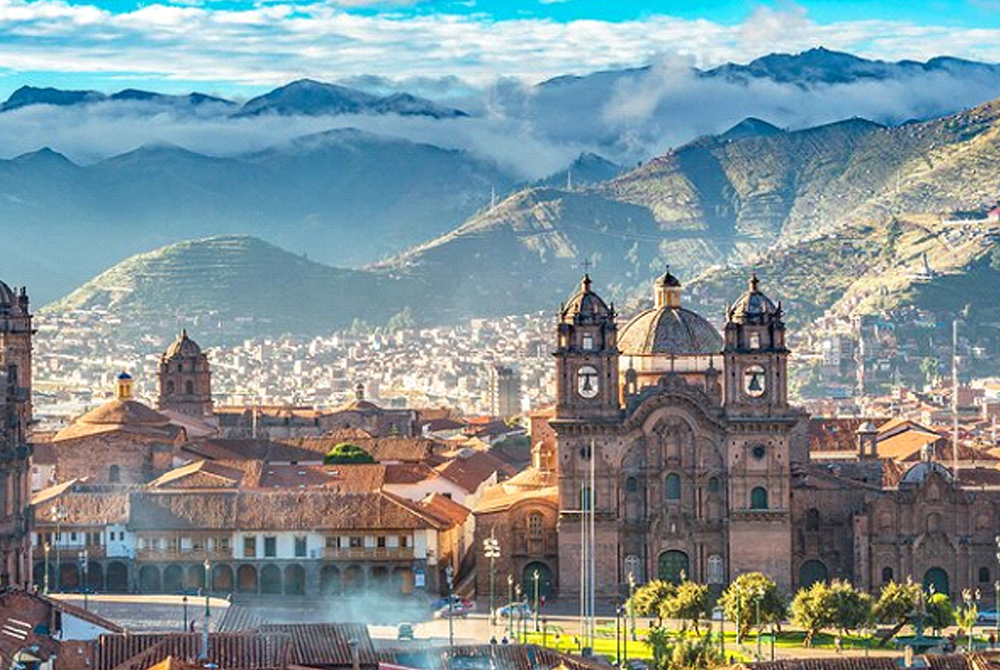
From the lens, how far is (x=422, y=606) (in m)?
109

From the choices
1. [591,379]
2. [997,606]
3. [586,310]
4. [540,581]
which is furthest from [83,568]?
[997,606]

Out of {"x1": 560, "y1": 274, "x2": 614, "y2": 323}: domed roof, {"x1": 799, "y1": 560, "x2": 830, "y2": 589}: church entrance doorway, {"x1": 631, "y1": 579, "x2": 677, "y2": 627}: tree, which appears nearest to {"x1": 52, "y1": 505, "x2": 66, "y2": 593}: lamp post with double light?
{"x1": 560, "y1": 274, "x2": 614, "y2": 323}: domed roof

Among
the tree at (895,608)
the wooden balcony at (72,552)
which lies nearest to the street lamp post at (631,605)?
the tree at (895,608)

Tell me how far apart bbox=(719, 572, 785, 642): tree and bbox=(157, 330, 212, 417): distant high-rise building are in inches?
2948

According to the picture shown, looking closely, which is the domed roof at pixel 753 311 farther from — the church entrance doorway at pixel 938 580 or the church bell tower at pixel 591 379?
the church entrance doorway at pixel 938 580

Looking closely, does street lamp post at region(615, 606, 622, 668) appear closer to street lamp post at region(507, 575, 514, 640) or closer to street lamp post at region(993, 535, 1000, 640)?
street lamp post at region(507, 575, 514, 640)

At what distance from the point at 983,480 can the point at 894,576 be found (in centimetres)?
1014

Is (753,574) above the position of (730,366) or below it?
below

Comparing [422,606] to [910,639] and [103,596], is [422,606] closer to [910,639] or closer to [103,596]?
[103,596]

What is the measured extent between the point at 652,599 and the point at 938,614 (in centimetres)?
965

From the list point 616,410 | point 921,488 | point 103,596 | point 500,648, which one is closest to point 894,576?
point 921,488

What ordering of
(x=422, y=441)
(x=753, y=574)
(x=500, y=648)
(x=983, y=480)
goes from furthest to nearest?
(x=422, y=441) → (x=983, y=480) → (x=753, y=574) → (x=500, y=648)

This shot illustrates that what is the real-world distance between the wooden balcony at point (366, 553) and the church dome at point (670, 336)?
1135cm

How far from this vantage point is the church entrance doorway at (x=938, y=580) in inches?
4437
